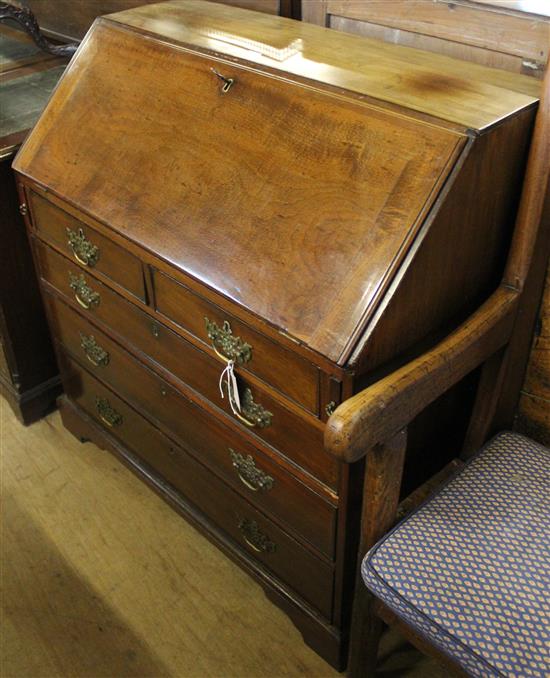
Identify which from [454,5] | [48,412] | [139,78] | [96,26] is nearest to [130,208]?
[139,78]

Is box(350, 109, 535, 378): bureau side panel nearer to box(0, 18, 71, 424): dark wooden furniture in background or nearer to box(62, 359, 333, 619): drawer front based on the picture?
box(62, 359, 333, 619): drawer front

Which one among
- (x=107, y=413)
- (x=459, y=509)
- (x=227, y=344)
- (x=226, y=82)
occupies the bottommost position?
(x=107, y=413)

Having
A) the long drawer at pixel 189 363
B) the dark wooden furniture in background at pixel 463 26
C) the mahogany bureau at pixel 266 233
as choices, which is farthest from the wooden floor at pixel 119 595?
the dark wooden furniture in background at pixel 463 26

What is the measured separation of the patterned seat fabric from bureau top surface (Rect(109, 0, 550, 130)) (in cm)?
62

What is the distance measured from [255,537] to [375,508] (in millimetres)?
531

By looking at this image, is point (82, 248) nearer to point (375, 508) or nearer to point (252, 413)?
point (252, 413)

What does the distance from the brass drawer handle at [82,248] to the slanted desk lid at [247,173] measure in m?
0.09

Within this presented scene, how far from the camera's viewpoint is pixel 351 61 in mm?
1415

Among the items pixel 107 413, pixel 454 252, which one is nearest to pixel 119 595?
pixel 107 413

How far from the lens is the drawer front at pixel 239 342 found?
1.24 meters

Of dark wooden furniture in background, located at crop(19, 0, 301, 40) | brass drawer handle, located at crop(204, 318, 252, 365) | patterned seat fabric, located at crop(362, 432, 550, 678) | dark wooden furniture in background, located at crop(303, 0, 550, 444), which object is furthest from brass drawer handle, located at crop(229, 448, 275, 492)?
dark wooden furniture in background, located at crop(19, 0, 301, 40)

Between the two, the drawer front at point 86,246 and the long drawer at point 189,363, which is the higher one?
the drawer front at point 86,246

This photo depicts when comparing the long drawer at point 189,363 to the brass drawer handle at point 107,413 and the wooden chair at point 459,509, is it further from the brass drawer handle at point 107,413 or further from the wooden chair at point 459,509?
the brass drawer handle at point 107,413

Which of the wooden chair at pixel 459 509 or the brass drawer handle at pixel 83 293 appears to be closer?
the wooden chair at pixel 459 509
